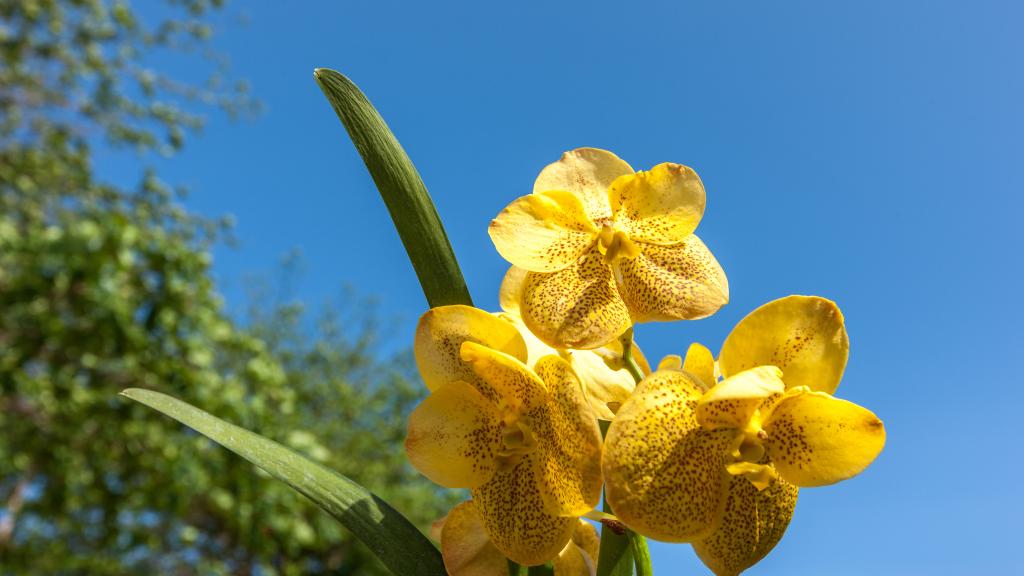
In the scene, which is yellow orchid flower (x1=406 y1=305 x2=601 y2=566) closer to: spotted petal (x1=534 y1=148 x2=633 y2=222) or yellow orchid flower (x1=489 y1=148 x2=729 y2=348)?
yellow orchid flower (x1=489 y1=148 x2=729 y2=348)

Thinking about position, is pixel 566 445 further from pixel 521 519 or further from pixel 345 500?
pixel 345 500

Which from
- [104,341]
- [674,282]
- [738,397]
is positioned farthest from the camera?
[104,341]

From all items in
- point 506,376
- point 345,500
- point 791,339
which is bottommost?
point 345,500

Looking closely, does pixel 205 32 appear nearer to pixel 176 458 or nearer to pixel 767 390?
pixel 176 458

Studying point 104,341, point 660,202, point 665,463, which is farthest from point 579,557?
point 104,341

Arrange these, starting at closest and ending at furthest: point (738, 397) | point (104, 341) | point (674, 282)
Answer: point (738, 397), point (674, 282), point (104, 341)

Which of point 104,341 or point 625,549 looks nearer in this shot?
point 625,549

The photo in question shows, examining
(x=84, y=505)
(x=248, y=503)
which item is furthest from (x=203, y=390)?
(x=84, y=505)
